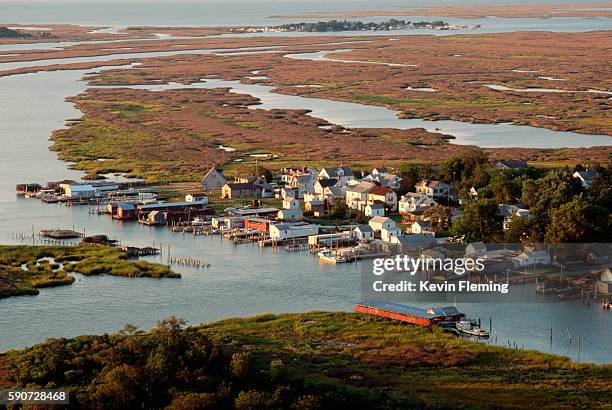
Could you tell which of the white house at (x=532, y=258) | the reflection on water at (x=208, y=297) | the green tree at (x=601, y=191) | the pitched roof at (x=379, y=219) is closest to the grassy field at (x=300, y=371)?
the reflection on water at (x=208, y=297)

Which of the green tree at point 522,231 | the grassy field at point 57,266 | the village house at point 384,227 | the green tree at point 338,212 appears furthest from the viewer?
the green tree at point 338,212

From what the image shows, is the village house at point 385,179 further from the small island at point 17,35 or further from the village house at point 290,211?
the small island at point 17,35

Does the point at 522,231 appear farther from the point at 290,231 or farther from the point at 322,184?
the point at 322,184

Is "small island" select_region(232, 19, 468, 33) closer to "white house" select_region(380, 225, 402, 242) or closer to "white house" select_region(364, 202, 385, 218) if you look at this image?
"white house" select_region(364, 202, 385, 218)

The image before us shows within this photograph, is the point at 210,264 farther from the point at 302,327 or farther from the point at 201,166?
the point at 201,166

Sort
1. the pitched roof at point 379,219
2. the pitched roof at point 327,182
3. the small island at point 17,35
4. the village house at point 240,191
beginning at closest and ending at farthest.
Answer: the pitched roof at point 379,219
the pitched roof at point 327,182
the village house at point 240,191
the small island at point 17,35

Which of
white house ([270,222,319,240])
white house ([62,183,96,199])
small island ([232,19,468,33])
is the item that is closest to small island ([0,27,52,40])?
small island ([232,19,468,33])

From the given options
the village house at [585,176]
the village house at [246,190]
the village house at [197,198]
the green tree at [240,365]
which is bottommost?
the village house at [246,190]
